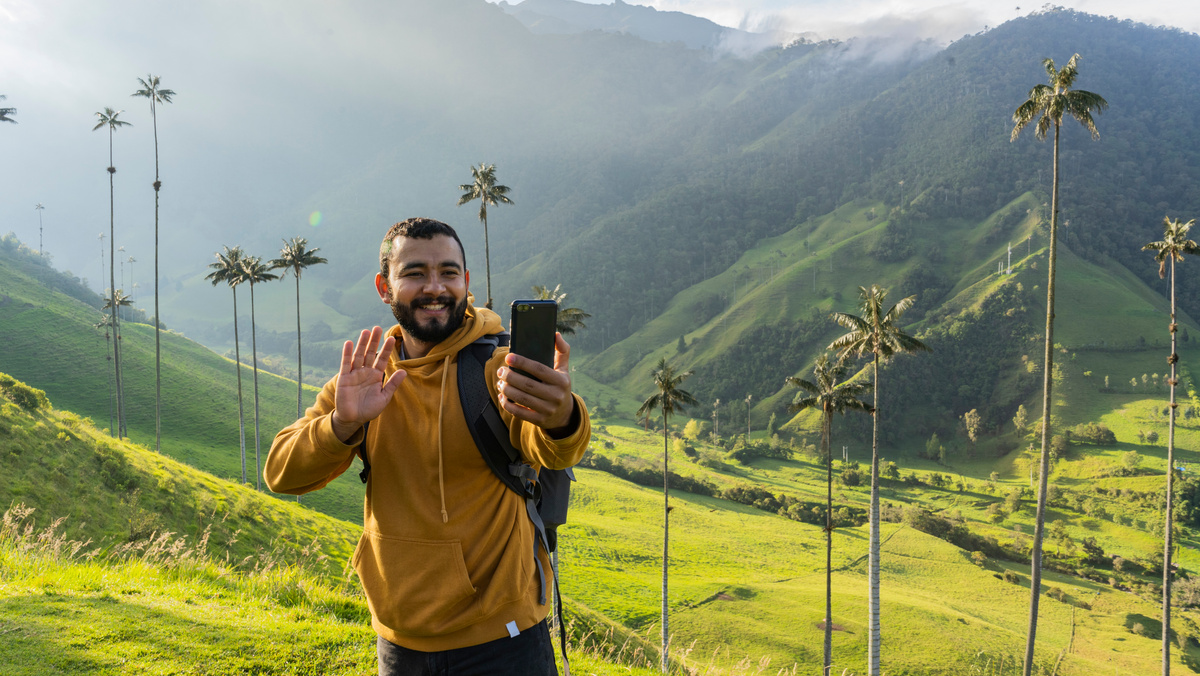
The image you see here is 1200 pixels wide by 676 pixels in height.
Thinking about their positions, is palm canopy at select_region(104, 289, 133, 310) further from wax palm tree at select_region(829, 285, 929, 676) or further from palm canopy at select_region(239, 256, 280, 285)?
wax palm tree at select_region(829, 285, 929, 676)

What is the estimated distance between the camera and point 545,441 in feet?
8.22

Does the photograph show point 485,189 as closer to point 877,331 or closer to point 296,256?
point 296,256

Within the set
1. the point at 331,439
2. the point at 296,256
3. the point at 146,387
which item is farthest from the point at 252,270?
the point at 331,439

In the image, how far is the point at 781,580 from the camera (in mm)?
61875

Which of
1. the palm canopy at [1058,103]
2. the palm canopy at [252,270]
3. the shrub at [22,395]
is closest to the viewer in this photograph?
the shrub at [22,395]

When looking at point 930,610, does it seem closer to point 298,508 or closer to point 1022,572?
point 1022,572

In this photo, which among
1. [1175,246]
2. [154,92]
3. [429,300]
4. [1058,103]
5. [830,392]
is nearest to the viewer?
[429,300]

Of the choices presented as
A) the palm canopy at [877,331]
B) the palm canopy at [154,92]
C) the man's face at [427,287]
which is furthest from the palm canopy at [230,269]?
the man's face at [427,287]

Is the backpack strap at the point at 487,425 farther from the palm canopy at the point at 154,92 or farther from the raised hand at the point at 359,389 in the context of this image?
the palm canopy at the point at 154,92

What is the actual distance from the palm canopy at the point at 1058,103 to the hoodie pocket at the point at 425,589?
1130 inches

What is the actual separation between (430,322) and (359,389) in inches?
20.0

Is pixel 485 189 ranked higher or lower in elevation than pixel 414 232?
higher

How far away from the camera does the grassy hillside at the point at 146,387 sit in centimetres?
4925

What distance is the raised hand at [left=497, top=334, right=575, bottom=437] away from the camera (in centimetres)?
229
